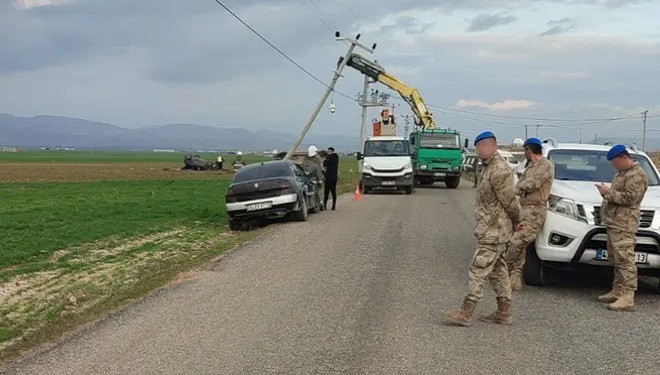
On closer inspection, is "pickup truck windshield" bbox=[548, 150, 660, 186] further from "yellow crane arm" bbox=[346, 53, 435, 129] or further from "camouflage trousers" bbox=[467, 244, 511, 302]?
"yellow crane arm" bbox=[346, 53, 435, 129]

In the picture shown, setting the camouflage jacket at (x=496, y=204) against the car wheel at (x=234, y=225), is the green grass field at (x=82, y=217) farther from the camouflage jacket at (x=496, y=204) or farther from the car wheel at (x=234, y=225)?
the camouflage jacket at (x=496, y=204)

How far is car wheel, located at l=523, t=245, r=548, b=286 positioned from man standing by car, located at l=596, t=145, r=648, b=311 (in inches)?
44.6

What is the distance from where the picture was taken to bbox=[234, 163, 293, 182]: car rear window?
58.3 feet

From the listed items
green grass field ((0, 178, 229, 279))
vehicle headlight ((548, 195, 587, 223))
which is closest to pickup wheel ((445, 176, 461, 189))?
green grass field ((0, 178, 229, 279))

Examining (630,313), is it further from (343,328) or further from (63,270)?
(63,270)

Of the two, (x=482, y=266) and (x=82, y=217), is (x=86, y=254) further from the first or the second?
(x=482, y=266)

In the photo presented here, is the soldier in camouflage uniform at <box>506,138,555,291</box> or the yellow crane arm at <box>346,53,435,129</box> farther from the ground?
the yellow crane arm at <box>346,53,435,129</box>

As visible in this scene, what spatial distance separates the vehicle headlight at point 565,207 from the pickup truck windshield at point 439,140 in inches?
993

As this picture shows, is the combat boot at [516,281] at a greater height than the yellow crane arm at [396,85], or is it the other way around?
the yellow crane arm at [396,85]

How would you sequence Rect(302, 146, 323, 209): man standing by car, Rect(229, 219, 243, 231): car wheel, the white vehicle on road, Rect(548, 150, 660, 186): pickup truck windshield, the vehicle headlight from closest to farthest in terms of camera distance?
the white vehicle on road < the vehicle headlight < Rect(548, 150, 660, 186): pickup truck windshield < Rect(229, 219, 243, 231): car wheel < Rect(302, 146, 323, 209): man standing by car

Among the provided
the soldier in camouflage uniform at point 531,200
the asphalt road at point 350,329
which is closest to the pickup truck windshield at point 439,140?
the asphalt road at point 350,329

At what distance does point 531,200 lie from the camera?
29.1 feet

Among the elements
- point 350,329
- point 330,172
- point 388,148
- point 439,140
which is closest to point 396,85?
point 439,140

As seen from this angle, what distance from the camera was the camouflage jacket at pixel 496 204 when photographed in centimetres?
703
